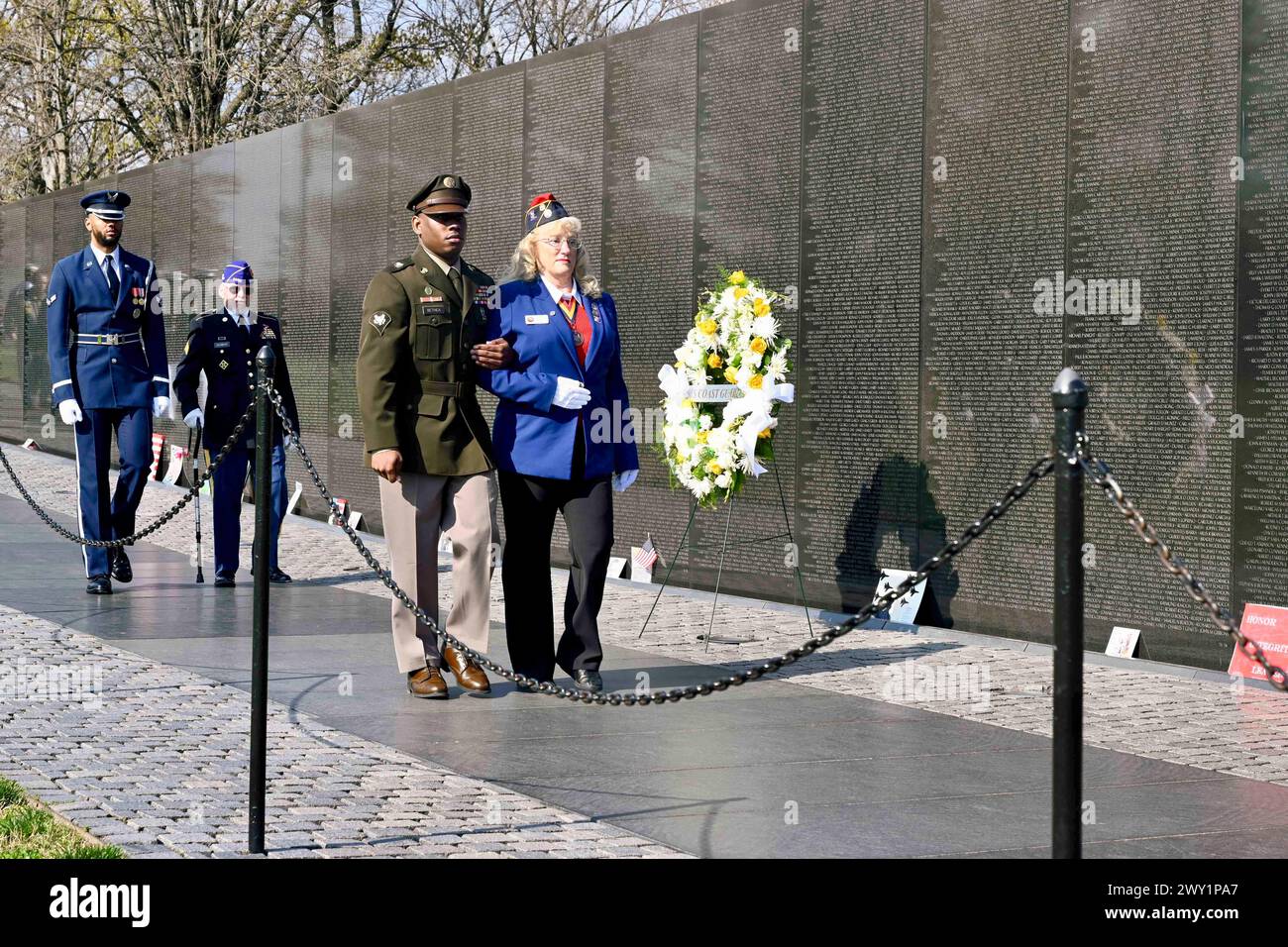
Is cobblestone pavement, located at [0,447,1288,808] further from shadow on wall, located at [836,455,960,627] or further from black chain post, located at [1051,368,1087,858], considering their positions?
black chain post, located at [1051,368,1087,858]

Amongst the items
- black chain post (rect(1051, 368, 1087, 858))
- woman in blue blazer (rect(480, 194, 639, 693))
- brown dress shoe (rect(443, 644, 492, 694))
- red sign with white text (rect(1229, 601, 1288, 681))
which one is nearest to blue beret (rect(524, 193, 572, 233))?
woman in blue blazer (rect(480, 194, 639, 693))

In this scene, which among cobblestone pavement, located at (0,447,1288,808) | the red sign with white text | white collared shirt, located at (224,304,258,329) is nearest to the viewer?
cobblestone pavement, located at (0,447,1288,808)

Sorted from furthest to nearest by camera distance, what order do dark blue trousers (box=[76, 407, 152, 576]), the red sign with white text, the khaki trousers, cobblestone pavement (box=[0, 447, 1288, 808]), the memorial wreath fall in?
dark blue trousers (box=[76, 407, 152, 576]), the memorial wreath, the red sign with white text, the khaki trousers, cobblestone pavement (box=[0, 447, 1288, 808])

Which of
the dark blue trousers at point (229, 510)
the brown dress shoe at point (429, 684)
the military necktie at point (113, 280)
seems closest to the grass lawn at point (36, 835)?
the brown dress shoe at point (429, 684)

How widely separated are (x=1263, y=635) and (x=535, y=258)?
13.2 ft

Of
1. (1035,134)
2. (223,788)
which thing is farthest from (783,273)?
(223,788)

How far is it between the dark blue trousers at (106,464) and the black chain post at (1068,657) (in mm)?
8704

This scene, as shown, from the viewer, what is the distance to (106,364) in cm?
1166

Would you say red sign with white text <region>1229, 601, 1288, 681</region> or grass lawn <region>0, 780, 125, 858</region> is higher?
red sign with white text <region>1229, 601, 1288, 681</region>

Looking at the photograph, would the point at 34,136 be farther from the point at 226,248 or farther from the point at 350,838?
the point at 350,838

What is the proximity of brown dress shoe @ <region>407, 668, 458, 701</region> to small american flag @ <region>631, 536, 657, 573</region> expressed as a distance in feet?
15.7

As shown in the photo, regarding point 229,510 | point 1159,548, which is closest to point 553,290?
point 1159,548

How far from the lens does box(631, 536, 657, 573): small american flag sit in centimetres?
1266
